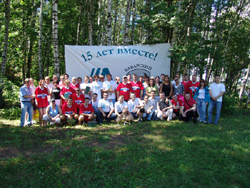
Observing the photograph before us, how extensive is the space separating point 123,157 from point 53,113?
353cm

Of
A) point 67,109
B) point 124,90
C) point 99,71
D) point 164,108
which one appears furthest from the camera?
point 99,71

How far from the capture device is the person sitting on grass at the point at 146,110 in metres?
7.28

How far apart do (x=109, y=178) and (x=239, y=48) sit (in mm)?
14527

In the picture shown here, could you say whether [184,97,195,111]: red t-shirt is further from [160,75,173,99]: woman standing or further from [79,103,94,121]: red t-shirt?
[79,103,94,121]: red t-shirt

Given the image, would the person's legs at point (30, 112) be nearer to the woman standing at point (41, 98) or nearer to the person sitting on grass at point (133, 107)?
the woman standing at point (41, 98)

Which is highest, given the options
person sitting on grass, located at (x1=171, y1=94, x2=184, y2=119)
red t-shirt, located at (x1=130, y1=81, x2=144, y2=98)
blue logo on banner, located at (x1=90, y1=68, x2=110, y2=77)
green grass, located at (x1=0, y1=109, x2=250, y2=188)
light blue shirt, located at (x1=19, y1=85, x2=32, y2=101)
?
blue logo on banner, located at (x1=90, y1=68, x2=110, y2=77)

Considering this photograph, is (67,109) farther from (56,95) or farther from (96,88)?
(96,88)

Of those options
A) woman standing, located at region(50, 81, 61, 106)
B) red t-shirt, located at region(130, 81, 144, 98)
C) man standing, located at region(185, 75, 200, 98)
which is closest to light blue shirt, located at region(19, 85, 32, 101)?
woman standing, located at region(50, 81, 61, 106)

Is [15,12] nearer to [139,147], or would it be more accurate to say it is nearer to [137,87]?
[137,87]

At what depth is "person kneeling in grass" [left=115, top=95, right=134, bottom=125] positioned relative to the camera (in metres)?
7.03

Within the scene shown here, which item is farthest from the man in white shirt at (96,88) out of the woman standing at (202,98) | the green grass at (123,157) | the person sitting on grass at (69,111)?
the woman standing at (202,98)

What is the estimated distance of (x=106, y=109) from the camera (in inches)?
285

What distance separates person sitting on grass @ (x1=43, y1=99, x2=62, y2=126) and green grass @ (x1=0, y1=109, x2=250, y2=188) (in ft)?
1.35

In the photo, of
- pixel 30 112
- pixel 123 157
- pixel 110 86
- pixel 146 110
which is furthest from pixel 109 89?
pixel 123 157
